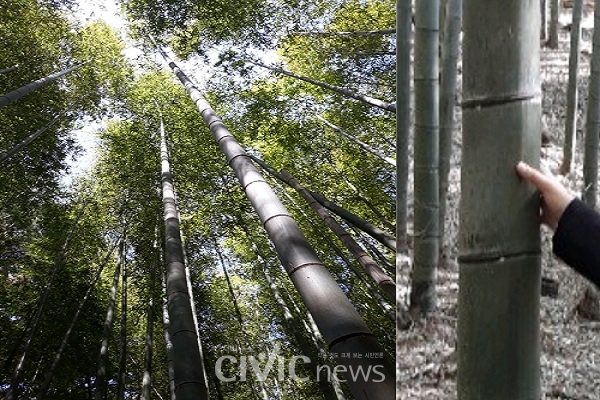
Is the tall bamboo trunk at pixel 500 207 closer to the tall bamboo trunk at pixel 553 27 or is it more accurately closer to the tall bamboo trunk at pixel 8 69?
the tall bamboo trunk at pixel 553 27

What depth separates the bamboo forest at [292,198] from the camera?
659 mm

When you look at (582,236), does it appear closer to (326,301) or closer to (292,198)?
(326,301)

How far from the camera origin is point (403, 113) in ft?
4.57

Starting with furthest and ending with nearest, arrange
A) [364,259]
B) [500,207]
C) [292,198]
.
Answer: [292,198] < [364,259] < [500,207]

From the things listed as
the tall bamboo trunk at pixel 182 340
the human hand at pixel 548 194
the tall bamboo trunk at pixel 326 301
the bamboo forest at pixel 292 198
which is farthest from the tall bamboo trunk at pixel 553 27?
the tall bamboo trunk at pixel 182 340

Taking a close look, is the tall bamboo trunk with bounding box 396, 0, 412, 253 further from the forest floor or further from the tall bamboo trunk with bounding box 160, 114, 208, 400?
the tall bamboo trunk with bounding box 160, 114, 208, 400

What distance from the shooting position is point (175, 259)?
9.39ft

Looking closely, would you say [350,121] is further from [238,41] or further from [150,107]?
[150,107]

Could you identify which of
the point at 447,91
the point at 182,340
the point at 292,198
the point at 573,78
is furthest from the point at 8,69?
the point at 573,78

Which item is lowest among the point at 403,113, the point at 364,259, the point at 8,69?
the point at 364,259

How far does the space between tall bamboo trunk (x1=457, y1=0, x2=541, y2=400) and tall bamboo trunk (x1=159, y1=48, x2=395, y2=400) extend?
22.4 inches

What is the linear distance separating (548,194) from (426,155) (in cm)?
46

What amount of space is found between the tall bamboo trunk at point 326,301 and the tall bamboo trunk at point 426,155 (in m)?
0.18

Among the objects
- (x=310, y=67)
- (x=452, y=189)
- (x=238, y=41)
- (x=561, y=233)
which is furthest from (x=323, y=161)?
(x=561, y=233)
